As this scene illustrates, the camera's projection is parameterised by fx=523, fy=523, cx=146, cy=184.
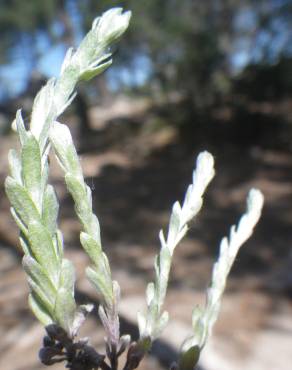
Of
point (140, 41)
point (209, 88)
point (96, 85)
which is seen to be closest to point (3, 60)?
point (96, 85)

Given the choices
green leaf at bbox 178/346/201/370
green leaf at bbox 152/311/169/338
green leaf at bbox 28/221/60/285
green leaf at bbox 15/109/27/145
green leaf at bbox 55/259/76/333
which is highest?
green leaf at bbox 15/109/27/145

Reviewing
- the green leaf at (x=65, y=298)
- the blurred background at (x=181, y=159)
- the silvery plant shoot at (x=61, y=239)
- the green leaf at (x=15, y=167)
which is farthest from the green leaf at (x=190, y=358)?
the blurred background at (x=181, y=159)

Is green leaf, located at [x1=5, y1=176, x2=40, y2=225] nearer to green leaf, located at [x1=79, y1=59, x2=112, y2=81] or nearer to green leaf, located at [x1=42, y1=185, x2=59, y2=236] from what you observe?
green leaf, located at [x1=42, y1=185, x2=59, y2=236]

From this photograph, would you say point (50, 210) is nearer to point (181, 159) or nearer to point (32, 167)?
point (32, 167)

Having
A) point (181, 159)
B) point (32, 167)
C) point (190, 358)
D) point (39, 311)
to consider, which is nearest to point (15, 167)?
point (32, 167)

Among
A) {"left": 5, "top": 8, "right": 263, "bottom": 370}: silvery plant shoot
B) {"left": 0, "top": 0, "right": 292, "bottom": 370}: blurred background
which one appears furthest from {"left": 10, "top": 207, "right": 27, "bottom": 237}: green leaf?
{"left": 0, "top": 0, "right": 292, "bottom": 370}: blurred background
